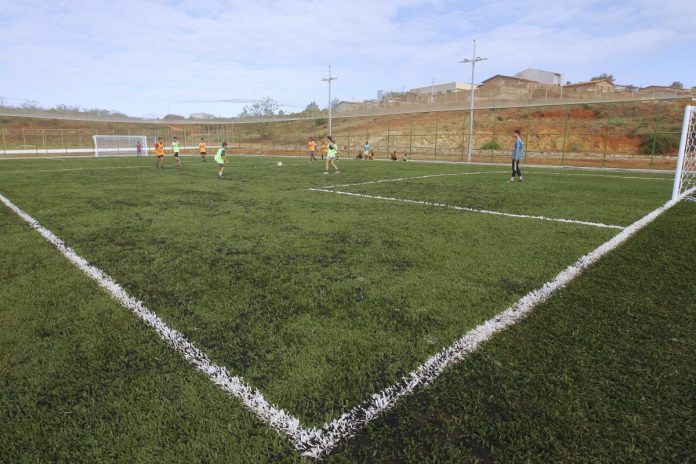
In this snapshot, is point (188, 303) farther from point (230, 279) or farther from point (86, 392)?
point (86, 392)

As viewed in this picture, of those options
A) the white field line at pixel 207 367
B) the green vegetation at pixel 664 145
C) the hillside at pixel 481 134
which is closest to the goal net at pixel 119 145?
the hillside at pixel 481 134

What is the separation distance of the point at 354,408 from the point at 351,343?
2.39ft

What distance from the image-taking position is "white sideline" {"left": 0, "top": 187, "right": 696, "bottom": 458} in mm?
2150

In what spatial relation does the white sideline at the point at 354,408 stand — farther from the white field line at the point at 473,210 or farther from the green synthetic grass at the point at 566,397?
the white field line at the point at 473,210

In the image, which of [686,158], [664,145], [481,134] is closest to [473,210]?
[686,158]

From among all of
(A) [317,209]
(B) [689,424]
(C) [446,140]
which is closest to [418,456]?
(B) [689,424]

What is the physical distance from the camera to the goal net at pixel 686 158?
938 centimetres

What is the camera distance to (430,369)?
8.93 feet

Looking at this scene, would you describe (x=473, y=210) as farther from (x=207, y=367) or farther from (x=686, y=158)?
(x=686, y=158)

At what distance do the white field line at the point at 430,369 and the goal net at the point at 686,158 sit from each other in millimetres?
7362

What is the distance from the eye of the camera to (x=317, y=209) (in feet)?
29.5

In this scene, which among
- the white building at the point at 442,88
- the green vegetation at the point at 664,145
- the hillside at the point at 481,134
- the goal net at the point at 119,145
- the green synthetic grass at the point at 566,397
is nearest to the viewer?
the green synthetic grass at the point at 566,397

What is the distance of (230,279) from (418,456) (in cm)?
300

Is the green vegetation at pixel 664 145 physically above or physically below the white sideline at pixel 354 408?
above
